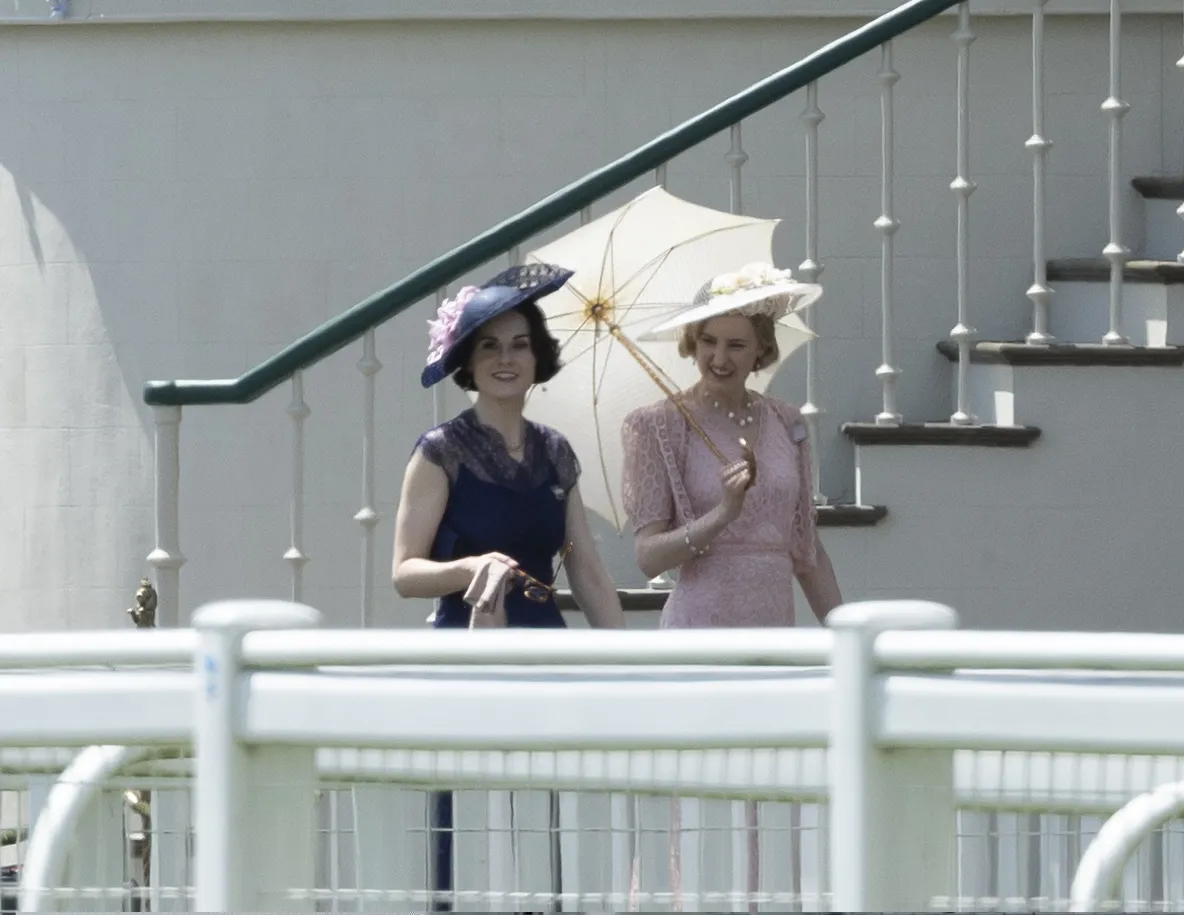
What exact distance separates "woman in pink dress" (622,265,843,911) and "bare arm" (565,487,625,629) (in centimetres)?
10

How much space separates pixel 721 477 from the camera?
3.80 meters

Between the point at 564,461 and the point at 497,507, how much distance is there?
0.60 feet

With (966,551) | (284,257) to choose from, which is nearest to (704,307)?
(966,551)

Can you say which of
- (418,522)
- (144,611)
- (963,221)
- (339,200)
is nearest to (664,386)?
(418,522)

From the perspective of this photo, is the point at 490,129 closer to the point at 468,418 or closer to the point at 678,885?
the point at 468,418

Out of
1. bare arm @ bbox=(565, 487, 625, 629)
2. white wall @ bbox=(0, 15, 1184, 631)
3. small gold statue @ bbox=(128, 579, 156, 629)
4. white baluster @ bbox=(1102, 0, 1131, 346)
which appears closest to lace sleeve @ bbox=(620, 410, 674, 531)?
bare arm @ bbox=(565, 487, 625, 629)

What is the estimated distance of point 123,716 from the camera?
2.16 m

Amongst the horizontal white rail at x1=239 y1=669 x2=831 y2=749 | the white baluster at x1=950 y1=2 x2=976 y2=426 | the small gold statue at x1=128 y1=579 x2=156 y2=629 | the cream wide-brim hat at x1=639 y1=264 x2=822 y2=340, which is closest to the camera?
the horizontal white rail at x1=239 y1=669 x2=831 y2=749

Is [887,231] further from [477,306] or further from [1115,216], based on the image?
[477,306]

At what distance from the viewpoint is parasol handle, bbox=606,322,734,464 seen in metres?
3.86

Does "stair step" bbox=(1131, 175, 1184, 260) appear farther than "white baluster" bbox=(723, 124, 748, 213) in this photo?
Yes

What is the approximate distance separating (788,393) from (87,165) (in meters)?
2.39

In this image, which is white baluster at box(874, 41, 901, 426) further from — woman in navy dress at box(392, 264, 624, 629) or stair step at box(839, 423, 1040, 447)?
woman in navy dress at box(392, 264, 624, 629)

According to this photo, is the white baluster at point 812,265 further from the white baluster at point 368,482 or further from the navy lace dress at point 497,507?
the navy lace dress at point 497,507
